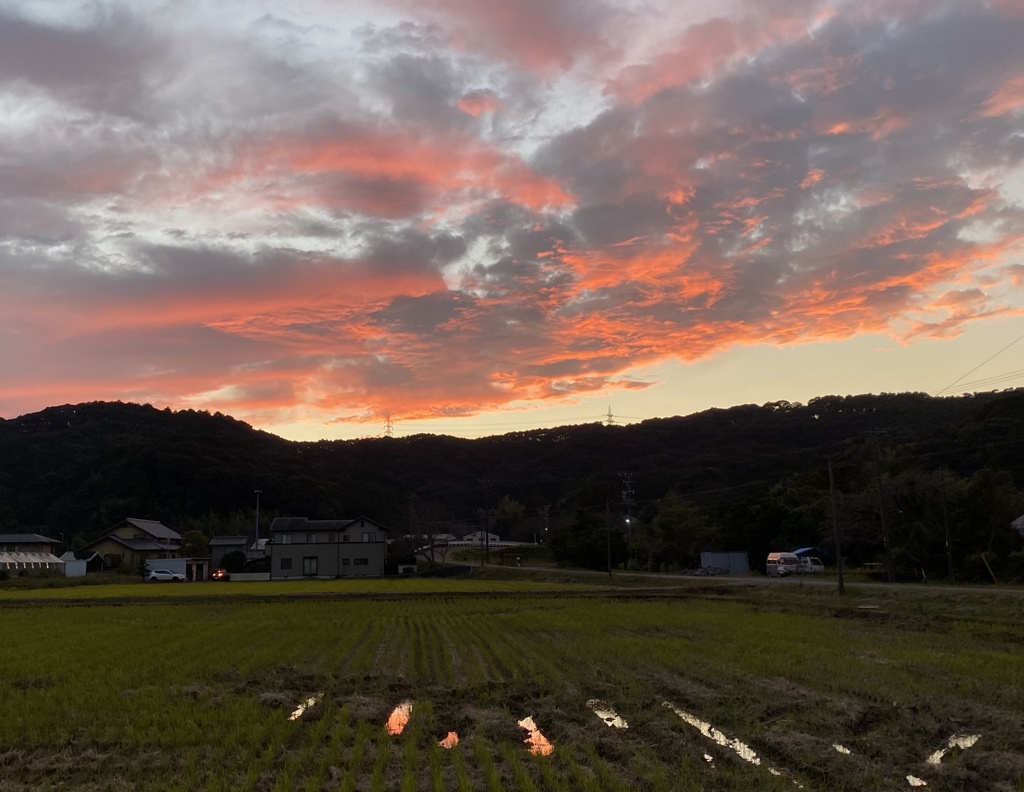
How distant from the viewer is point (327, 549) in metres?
74.2

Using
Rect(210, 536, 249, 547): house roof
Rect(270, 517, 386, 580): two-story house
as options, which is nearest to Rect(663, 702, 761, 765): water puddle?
Rect(270, 517, 386, 580): two-story house

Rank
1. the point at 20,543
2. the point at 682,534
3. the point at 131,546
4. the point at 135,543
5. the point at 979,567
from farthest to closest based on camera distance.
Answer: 1. the point at 135,543
2. the point at 131,546
3. the point at 20,543
4. the point at 682,534
5. the point at 979,567

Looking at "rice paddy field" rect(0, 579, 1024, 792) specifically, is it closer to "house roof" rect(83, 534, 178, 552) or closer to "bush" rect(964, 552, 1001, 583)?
"bush" rect(964, 552, 1001, 583)

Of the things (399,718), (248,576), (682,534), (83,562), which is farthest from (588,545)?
(399,718)

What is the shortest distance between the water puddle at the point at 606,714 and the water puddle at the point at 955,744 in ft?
11.6

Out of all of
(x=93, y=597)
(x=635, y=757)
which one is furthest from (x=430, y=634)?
(x=93, y=597)

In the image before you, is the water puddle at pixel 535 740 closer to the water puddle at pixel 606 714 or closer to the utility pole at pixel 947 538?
the water puddle at pixel 606 714

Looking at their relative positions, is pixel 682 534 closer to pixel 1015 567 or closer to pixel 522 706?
pixel 1015 567

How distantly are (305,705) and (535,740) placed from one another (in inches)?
159

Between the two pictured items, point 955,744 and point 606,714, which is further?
point 606,714

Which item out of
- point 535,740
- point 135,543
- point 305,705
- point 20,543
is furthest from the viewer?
point 135,543

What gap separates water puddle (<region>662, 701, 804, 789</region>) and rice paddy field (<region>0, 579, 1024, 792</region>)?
0.04 metres

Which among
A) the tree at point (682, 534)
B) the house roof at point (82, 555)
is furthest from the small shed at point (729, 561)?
the house roof at point (82, 555)

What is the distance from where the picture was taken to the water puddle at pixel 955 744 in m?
8.60
